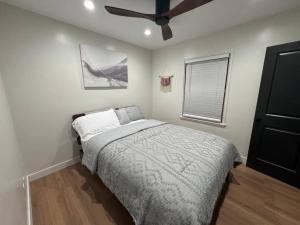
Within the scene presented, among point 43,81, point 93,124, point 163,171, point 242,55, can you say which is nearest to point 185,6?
point 242,55

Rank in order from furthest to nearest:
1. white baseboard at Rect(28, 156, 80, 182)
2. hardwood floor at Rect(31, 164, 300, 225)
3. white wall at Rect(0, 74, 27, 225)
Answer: white baseboard at Rect(28, 156, 80, 182)
hardwood floor at Rect(31, 164, 300, 225)
white wall at Rect(0, 74, 27, 225)

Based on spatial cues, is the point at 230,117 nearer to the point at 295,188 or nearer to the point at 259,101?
the point at 259,101

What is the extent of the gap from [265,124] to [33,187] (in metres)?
3.55

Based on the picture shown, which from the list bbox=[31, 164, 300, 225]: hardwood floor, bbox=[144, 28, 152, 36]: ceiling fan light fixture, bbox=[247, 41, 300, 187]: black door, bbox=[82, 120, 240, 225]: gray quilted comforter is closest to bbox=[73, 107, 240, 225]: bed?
bbox=[82, 120, 240, 225]: gray quilted comforter

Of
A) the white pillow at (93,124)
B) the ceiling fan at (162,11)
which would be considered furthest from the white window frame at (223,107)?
the white pillow at (93,124)

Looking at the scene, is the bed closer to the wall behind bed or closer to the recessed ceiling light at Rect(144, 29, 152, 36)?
the wall behind bed

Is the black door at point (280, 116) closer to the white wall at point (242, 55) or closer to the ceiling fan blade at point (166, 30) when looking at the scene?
the white wall at point (242, 55)

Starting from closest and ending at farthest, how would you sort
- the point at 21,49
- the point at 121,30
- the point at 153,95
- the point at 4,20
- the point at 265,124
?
the point at 4,20
the point at 21,49
the point at 265,124
the point at 121,30
the point at 153,95

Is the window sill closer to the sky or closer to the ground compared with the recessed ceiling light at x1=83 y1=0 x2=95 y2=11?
closer to the ground

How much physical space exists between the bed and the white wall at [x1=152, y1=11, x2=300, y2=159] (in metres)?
0.75

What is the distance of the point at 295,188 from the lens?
5.98ft

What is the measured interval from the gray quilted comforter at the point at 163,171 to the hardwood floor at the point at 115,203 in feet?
1.23

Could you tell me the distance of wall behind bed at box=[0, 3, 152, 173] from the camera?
5.45 feet

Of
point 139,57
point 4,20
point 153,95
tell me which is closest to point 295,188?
point 153,95
